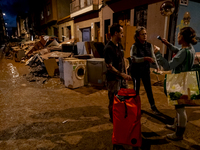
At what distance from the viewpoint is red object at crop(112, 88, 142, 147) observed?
1.89 meters

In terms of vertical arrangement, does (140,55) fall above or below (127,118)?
above

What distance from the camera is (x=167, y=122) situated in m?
3.07

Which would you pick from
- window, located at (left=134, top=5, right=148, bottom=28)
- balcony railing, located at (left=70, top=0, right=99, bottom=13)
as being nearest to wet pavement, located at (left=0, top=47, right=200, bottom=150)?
window, located at (left=134, top=5, right=148, bottom=28)

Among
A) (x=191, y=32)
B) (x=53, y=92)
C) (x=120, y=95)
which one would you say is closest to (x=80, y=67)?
(x=53, y=92)

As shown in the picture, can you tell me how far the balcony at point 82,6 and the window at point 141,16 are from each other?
5.82 metres

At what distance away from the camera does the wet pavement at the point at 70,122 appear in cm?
241

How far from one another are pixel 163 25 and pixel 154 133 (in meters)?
6.79

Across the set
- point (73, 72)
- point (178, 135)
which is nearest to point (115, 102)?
point (178, 135)

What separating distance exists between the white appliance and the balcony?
33.8 ft

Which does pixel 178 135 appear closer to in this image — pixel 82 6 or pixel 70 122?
pixel 70 122

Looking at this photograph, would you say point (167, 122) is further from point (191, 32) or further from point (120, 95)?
point (191, 32)

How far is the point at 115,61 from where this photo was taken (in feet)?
8.58

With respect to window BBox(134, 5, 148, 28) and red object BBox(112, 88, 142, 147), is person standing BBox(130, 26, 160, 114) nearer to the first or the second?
red object BBox(112, 88, 142, 147)

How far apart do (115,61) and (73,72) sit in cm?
294
